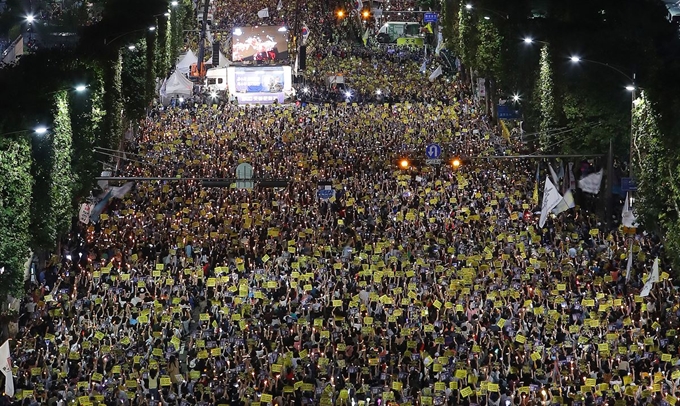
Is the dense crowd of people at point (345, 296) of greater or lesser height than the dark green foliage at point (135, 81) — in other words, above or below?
above

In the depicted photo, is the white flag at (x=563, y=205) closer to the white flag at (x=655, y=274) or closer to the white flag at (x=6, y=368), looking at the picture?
the white flag at (x=655, y=274)

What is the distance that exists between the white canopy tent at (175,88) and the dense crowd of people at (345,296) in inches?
755

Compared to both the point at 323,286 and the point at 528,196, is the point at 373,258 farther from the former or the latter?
the point at 528,196

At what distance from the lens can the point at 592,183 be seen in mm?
47750

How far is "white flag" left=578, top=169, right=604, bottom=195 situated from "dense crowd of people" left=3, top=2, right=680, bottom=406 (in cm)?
204

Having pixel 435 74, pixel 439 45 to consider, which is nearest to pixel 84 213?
pixel 435 74

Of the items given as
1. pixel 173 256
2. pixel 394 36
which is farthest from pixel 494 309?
pixel 394 36

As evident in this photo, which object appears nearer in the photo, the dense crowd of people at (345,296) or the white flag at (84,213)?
the dense crowd of people at (345,296)

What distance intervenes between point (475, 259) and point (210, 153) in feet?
71.0

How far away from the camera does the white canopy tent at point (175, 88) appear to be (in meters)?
76.4

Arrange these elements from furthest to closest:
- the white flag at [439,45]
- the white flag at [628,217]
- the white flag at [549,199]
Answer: the white flag at [439,45] → the white flag at [628,217] → the white flag at [549,199]

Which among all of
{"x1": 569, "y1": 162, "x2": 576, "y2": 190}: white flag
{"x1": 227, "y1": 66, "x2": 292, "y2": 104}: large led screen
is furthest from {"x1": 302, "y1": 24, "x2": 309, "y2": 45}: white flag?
{"x1": 569, "y1": 162, "x2": 576, "y2": 190}: white flag

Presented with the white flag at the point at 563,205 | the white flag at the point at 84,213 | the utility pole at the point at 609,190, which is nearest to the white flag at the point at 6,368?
the white flag at the point at 84,213

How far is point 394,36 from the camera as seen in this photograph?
112312 millimetres
